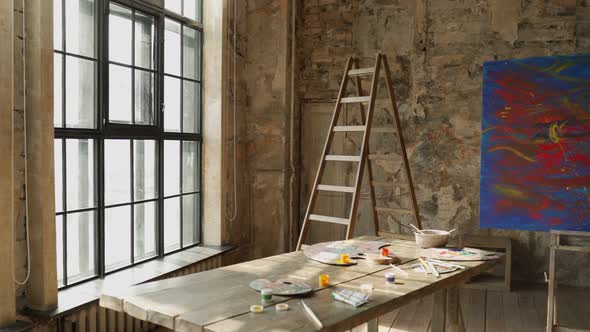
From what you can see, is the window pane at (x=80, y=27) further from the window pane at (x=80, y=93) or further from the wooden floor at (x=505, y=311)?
the wooden floor at (x=505, y=311)

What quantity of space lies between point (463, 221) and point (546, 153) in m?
1.12

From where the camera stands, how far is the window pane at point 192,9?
16.7 feet

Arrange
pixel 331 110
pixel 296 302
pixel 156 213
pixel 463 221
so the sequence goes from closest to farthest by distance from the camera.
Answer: pixel 296 302 < pixel 156 213 < pixel 463 221 < pixel 331 110

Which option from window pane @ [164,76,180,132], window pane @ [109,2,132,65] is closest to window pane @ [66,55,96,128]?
window pane @ [109,2,132,65]

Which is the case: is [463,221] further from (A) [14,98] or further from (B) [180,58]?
(A) [14,98]

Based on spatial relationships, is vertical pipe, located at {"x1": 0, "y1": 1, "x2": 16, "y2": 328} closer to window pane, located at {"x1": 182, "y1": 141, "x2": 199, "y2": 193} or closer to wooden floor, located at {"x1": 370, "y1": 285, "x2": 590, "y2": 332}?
window pane, located at {"x1": 182, "y1": 141, "x2": 199, "y2": 193}

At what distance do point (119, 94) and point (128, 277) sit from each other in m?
1.49

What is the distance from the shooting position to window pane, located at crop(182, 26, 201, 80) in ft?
16.7

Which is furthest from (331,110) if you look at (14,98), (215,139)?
(14,98)

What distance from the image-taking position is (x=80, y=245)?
383 centimetres

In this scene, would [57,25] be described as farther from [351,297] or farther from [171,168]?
[351,297]

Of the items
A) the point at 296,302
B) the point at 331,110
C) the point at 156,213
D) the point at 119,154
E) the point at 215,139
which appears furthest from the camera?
the point at 331,110

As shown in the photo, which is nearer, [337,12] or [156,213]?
[156,213]

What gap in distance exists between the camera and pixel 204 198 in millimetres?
5395
